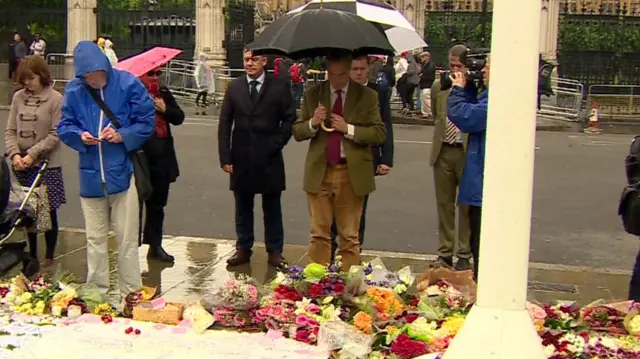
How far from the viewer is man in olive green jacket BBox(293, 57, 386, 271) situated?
6469 mm

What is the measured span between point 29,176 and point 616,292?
5.16 metres

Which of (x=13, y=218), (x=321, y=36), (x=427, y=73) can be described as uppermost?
(x=321, y=36)

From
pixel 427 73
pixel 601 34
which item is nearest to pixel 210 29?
pixel 427 73

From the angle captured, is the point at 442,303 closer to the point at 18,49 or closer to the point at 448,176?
the point at 448,176

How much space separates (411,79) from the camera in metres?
24.3

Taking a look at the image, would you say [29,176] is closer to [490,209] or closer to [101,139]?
[101,139]

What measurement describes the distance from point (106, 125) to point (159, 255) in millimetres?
2173

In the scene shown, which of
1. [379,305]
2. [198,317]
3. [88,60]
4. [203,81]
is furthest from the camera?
[203,81]

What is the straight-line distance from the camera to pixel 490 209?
355 cm

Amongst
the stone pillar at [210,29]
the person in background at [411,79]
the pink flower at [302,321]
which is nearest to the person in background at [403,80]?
the person in background at [411,79]

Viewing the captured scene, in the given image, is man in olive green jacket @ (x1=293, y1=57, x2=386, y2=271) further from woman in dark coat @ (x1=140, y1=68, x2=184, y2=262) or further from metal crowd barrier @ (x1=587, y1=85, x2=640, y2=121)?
metal crowd barrier @ (x1=587, y1=85, x2=640, y2=121)

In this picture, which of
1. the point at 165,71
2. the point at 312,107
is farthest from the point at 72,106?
the point at 165,71

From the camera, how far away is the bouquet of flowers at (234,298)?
16.6ft

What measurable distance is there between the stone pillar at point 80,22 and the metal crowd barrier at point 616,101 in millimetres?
16924
